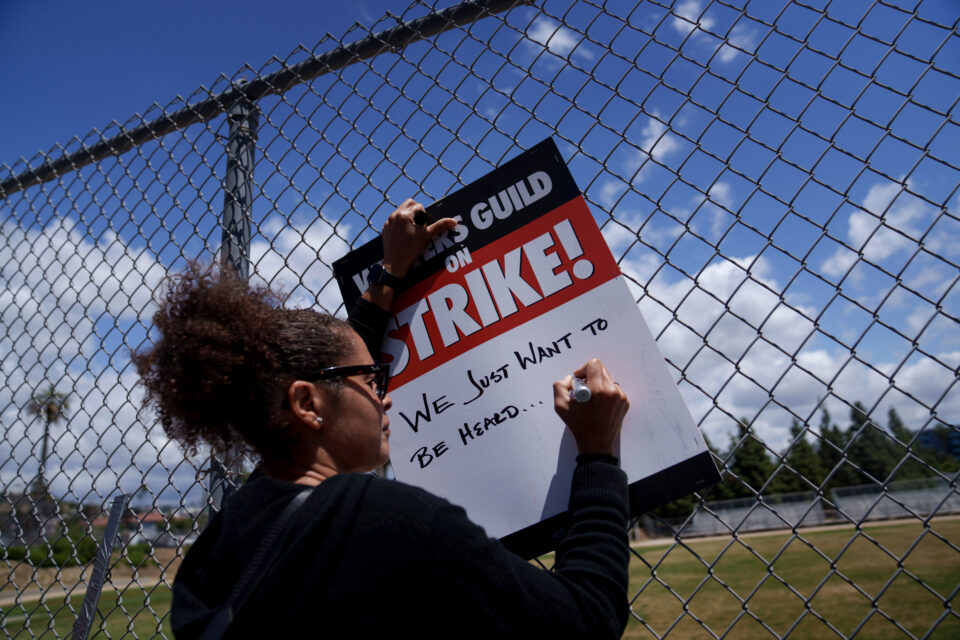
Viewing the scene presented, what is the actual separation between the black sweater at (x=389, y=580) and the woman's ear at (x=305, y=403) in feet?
0.84

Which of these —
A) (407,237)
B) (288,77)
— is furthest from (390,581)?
(288,77)

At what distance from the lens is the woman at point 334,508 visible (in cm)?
115

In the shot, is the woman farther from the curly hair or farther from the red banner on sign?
the red banner on sign

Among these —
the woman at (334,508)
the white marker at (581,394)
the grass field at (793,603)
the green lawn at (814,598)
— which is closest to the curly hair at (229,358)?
the woman at (334,508)

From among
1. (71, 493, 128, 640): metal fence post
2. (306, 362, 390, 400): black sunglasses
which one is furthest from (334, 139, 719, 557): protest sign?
(71, 493, 128, 640): metal fence post

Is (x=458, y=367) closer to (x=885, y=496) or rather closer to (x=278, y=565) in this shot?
(x=278, y=565)

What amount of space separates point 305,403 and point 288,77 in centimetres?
193

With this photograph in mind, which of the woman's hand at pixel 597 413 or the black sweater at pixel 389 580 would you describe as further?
the woman's hand at pixel 597 413

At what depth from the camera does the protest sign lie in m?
1.70

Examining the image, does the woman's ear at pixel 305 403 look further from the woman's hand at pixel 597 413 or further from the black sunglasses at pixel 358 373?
the woman's hand at pixel 597 413

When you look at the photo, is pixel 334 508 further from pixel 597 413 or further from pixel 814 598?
pixel 814 598

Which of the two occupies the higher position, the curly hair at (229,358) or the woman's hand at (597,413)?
the curly hair at (229,358)

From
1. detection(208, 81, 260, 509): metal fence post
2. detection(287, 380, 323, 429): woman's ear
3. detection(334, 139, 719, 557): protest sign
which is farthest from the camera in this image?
detection(208, 81, 260, 509): metal fence post

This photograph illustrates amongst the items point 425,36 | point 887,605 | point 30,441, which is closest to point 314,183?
point 425,36
